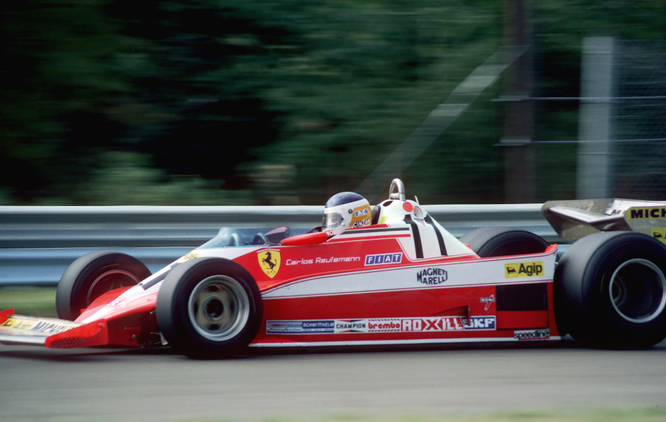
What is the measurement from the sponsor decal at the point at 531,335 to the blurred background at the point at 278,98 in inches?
160

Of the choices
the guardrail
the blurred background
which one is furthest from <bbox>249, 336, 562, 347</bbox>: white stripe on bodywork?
the blurred background

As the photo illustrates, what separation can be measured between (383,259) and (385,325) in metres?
0.44

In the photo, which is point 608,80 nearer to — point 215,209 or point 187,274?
point 215,209

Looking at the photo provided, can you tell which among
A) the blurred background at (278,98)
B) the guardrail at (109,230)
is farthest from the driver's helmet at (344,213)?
the blurred background at (278,98)

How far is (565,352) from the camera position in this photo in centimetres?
494

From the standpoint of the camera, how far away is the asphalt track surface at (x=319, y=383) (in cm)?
353

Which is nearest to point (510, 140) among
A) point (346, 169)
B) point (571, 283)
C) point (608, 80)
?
point (608, 80)

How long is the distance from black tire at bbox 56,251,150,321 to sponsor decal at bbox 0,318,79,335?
480 mm

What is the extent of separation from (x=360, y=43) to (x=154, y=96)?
2.96 meters

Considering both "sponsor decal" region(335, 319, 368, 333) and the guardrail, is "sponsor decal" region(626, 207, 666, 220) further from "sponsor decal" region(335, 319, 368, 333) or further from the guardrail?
"sponsor decal" region(335, 319, 368, 333)

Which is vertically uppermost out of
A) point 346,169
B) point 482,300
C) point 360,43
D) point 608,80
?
point 360,43

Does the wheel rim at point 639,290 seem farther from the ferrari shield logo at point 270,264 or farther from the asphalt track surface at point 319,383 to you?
the ferrari shield logo at point 270,264

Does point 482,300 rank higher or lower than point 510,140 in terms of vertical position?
lower

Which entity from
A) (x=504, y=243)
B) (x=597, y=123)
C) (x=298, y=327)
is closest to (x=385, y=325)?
(x=298, y=327)
